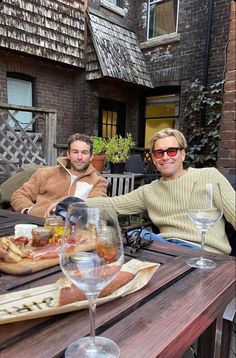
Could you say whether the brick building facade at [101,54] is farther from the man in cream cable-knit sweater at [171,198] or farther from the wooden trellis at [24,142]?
the man in cream cable-knit sweater at [171,198]

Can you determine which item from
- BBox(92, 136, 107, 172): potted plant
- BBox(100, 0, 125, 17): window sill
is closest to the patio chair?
BBox(92, 136, 107, 172): potted plant

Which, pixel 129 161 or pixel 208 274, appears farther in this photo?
pixel 129 161

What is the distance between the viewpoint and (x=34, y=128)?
5.03 meters

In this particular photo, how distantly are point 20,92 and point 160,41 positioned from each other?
2.77 m

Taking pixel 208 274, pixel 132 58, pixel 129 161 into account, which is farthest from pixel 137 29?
pixel 208 274

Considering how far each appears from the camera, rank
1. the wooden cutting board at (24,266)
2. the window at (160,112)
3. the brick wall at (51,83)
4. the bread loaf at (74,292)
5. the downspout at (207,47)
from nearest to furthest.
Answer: the bread loaf at (74,292) → the wooden cutting board at (24,266) → the brick wall at (51,83) → the downspout at (207,47) → the window at (160,112)

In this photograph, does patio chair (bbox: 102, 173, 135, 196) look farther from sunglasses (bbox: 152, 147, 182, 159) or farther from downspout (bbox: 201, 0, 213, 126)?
downspout (bbox: 201, 0, 213, 126)

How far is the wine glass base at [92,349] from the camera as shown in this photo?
52 cm

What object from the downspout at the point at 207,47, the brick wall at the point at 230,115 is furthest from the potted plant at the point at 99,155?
the brick wall at the point at 230,115

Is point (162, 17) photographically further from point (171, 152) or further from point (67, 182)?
point (171, 152)

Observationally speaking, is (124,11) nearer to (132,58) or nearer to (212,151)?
(132,58)

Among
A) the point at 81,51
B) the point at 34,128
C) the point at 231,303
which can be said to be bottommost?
the point at 231,303

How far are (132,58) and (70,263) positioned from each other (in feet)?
18.5

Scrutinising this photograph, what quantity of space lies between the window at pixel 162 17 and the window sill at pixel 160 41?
4.9 inches
